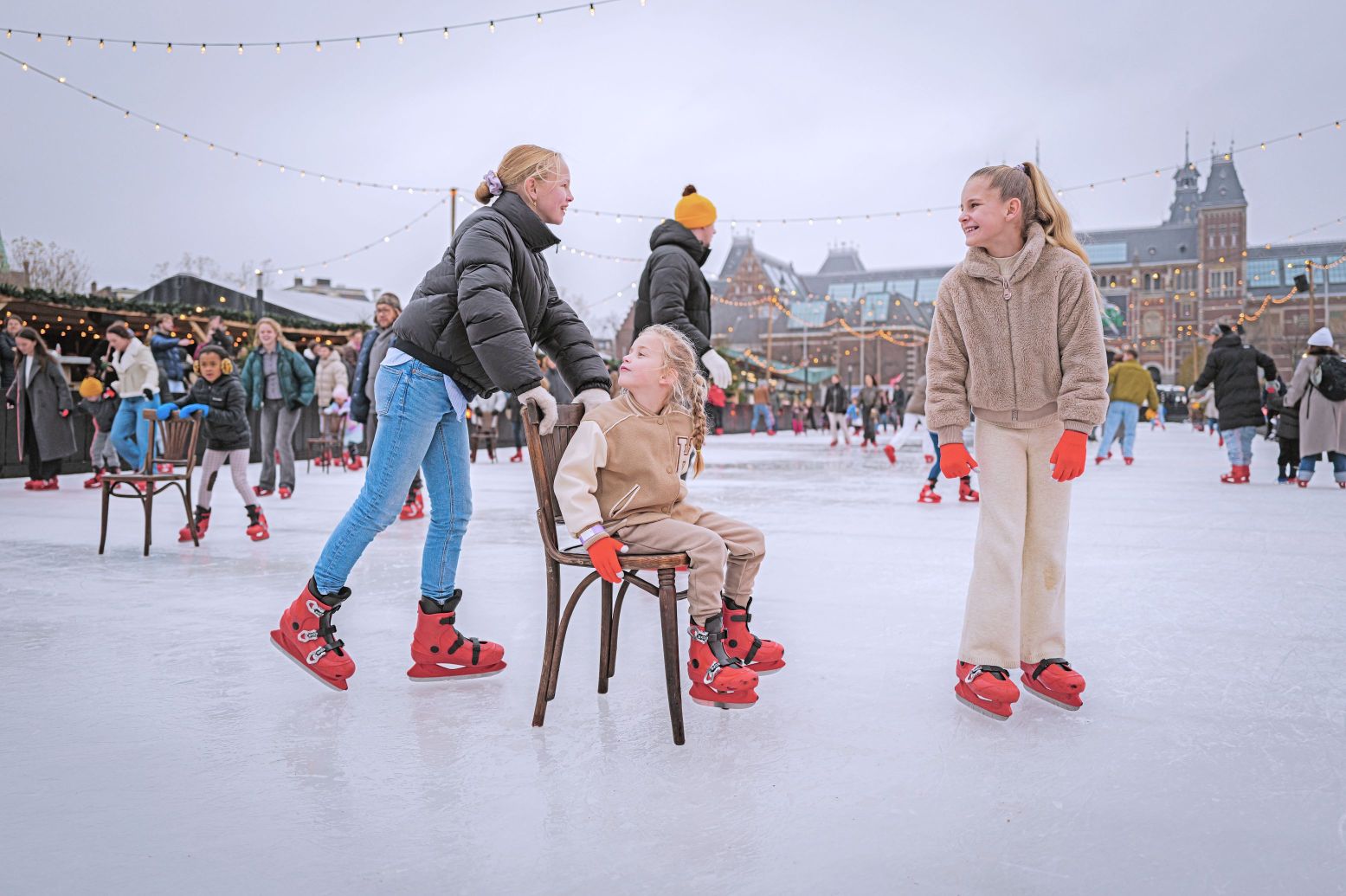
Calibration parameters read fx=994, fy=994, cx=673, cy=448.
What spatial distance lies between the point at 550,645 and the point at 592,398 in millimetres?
642

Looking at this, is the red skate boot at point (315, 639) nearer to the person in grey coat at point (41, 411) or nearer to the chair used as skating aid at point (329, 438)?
the person in grey coat at point (41, 411)

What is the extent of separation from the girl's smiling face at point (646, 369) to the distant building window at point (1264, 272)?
3059 inches

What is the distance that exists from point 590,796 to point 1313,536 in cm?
539

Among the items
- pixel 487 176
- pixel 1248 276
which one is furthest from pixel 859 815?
pixel 1248 276

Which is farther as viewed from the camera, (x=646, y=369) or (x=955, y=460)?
(x=955, y=460)

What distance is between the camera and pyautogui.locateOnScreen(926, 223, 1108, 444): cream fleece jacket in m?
2.43

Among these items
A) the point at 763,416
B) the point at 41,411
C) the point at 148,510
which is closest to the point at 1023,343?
the point at 148,510

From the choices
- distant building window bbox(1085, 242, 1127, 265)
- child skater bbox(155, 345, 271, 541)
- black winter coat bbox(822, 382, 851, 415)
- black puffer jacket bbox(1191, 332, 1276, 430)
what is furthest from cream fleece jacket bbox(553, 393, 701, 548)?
distant building window bbox(1085, 242, 1127, 265)

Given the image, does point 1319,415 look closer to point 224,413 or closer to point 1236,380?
point 1236,380

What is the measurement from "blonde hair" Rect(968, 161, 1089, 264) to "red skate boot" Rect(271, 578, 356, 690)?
6.56ft

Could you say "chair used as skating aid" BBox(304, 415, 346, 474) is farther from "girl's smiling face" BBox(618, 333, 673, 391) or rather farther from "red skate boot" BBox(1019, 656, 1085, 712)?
"red skate boot" BBox(1019, 656, 1085, 712)

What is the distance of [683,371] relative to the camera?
8.11 feet

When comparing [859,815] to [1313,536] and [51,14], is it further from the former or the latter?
[51,14]

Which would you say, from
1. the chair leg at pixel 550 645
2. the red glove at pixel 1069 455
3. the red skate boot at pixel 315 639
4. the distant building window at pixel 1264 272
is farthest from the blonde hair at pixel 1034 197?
the distant building window at pixel 1264 272
